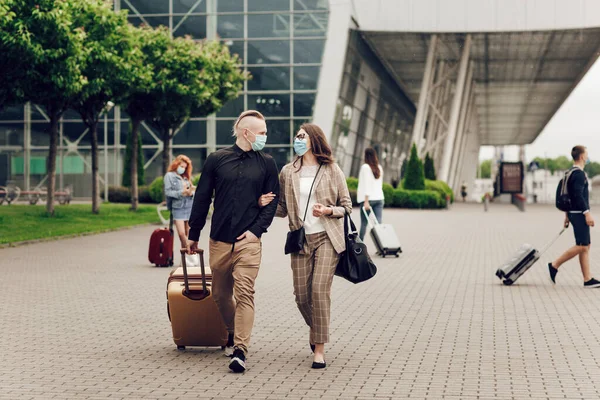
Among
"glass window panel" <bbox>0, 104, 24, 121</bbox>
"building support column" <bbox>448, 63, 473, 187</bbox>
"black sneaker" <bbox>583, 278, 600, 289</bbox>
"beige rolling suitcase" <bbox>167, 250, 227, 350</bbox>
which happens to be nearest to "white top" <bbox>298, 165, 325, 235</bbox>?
"beige rolling suitcase" <bbox>167, 250, 227, 350</bbox>

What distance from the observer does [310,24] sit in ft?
140

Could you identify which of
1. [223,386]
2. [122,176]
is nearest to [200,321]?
[223,386]

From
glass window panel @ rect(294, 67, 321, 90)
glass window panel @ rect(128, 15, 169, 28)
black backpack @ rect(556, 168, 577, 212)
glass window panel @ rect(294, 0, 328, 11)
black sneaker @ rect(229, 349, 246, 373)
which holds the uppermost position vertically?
glass window panel @ rect(294, 0, 328, 11)

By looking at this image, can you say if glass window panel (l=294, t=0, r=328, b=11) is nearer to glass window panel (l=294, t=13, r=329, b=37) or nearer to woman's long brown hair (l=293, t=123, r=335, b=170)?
glass window panel (l=294, t=13, r=329, b=37)

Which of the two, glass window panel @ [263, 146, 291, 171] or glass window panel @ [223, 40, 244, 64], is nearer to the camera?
glass window panel @ [263, 146, 291, 171]

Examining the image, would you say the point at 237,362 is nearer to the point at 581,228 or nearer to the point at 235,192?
the point at 235,192

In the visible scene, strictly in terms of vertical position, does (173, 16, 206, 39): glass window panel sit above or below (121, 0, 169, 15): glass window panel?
below

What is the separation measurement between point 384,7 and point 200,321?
3729 cm

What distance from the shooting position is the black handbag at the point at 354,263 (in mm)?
7086

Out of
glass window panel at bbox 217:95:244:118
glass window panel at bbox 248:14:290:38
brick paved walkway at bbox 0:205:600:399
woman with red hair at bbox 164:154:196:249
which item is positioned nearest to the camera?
brick paved walkway at bbox 0:205:600:399

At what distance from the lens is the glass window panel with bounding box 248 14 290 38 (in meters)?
43.2

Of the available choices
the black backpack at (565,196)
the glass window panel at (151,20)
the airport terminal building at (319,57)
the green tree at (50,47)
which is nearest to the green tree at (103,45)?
the green tree at (50,47)

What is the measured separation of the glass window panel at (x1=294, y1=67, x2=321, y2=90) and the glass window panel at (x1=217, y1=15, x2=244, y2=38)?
3058 mm

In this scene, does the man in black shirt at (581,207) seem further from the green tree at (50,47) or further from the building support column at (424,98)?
the building support column at (424,98)
